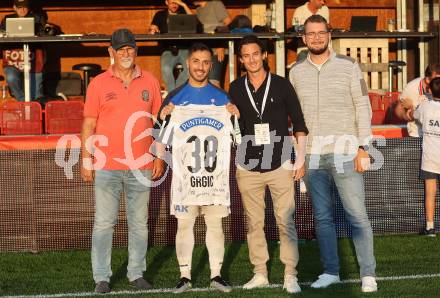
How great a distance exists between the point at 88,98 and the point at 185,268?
1.64 m

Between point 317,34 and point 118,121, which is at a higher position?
point 317,34

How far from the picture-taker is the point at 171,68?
18047 millimetres

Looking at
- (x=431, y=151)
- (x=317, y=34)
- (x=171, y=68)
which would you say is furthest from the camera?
(x=171, y=68)

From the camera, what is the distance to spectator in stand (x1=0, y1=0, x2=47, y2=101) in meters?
18.2

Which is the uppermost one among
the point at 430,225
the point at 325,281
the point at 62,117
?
the point at 62,117

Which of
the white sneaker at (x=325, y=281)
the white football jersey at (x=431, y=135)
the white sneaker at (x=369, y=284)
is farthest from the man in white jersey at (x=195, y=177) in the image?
the white football jersey at (x=431, y=135)

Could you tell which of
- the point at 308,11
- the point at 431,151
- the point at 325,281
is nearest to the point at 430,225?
the point at 431,151

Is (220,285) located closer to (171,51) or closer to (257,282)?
(257,282)

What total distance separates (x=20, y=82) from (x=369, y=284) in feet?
36.5

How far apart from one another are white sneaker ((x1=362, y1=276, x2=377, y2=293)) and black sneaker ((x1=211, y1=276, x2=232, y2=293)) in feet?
3.61

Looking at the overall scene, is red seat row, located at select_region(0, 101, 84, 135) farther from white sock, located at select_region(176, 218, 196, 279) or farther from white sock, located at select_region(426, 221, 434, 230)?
white sock, located at select_region(176, 218, 196, 279)

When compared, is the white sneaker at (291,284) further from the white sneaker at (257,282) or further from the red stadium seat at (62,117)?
the red stadium seat at (62,117)

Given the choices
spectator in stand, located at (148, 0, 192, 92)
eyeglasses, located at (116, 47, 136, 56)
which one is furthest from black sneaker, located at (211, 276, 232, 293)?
spectator in stand, located at (148, 0, 192, 92)

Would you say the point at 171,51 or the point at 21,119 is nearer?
the point at 21,119
